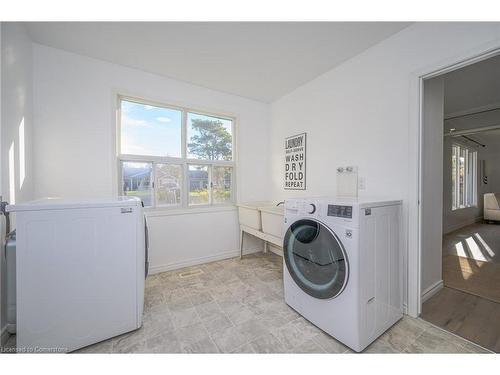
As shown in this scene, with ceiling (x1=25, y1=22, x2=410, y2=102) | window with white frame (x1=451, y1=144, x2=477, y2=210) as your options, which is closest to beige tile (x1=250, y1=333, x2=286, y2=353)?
ceiling (x1=25, y1=22, x2=410, y2=102)

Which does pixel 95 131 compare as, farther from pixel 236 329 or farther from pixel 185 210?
pixel 236 329

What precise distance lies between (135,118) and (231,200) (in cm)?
163

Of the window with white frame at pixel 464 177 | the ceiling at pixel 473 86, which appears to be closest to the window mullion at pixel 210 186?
the ceiling at pixel 473 86

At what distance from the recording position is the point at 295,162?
2789 mm

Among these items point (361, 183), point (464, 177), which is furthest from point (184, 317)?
point (464, 177)

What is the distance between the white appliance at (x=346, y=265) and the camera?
1279 mm

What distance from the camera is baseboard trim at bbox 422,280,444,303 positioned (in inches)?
73.4

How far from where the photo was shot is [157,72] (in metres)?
2.35

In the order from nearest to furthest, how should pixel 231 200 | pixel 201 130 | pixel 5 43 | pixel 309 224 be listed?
pixel 5 43 < pixel 309 224 < pixel 201 130 < pixel 231 200

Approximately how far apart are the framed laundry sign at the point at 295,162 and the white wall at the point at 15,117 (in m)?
2.72

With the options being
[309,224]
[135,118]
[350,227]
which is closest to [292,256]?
[309,224]

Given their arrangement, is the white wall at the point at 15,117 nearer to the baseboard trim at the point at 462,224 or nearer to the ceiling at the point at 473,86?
the ceiling at the point at 473,86

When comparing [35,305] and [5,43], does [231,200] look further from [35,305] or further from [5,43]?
[5,43]

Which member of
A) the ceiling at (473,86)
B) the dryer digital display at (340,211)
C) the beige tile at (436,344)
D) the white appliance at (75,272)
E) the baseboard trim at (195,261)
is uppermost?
the ceiling at (473,86)
